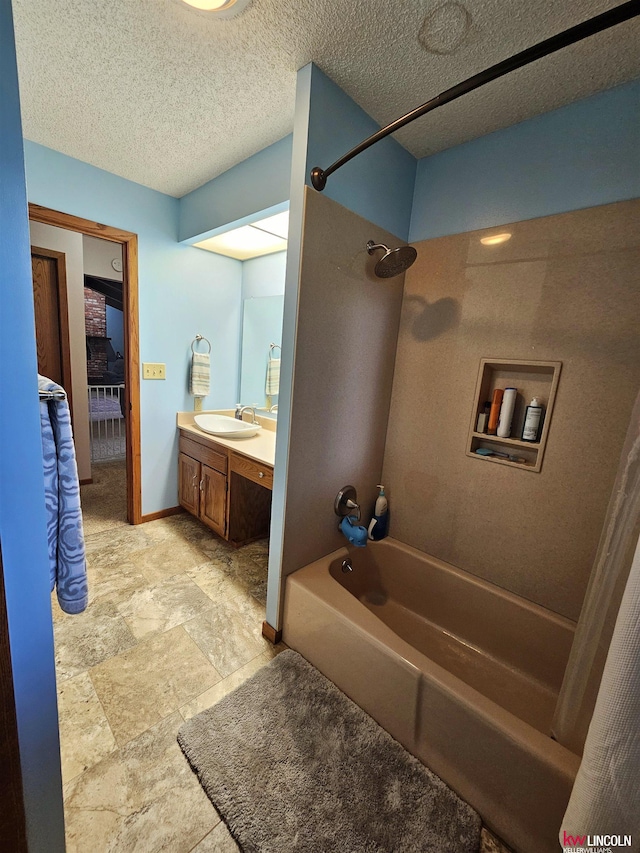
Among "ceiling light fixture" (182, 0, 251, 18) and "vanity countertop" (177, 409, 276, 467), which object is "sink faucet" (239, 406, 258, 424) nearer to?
"vanity countertop" (177, 409, 276, 467)

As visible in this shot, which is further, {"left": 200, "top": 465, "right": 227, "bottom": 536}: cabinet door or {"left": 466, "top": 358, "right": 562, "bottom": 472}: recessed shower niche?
{"left": 200, "top": 465, "right": 227, "bottom": 536}: cabinet door

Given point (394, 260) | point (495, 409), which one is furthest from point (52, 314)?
point (495, 409)

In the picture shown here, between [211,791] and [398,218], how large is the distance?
2.48 m

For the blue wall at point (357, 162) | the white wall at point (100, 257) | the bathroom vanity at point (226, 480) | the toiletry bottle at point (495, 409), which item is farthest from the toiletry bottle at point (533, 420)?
the white wall at point (100, 257)

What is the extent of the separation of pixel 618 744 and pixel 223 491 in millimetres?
2117

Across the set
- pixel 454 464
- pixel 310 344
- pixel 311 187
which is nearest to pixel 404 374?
pixel 454 464

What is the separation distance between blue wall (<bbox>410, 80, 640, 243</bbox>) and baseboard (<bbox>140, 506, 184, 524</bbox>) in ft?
8.85

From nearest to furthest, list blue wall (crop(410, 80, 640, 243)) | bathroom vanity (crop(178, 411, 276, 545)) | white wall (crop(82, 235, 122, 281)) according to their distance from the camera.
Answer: blue wall (crop(410, 80, 640, 243)), bathroom vanity (crop(178, 411, 276, 545)), white wall (crop(82, 235, 122, 281))

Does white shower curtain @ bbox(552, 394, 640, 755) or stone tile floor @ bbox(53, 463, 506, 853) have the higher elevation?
white shower curtain @ bbox(552, 394, 640, 755)

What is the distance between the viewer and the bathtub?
987 millimetres

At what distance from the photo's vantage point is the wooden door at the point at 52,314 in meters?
2.96

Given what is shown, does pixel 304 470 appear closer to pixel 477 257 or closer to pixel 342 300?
pixel 342 300

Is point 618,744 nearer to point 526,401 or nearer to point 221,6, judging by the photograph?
point 526,401

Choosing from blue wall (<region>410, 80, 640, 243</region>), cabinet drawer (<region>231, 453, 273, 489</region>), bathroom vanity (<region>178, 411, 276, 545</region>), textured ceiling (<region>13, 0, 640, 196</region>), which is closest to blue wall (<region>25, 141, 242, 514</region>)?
bathroom vanity (<region>178, 411, 276, 545</region>)
